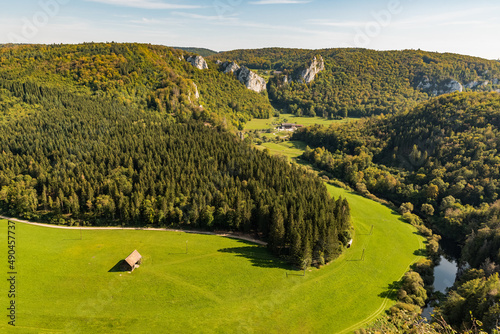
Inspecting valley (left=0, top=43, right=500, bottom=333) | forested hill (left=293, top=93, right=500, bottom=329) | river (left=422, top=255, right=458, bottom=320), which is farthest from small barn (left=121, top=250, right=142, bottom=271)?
river (left=422, top=255, right=458, bottom=320)

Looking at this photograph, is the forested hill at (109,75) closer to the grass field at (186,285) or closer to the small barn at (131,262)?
the grass field at (186,285)

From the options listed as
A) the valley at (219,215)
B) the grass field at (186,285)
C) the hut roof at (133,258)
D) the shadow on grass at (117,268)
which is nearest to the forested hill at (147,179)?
the valley at (219,215)

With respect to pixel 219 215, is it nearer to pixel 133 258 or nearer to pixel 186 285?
pixel 186 285

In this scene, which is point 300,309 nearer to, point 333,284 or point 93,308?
point 333,284

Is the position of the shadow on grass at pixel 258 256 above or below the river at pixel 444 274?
above

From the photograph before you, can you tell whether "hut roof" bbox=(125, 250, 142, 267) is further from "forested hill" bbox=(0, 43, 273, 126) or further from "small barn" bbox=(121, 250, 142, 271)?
"forested hill" bbox=(0, 43, 273, 126)

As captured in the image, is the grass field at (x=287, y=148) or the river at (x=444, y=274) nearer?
the river at (x=444, y=274)
